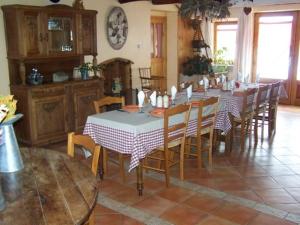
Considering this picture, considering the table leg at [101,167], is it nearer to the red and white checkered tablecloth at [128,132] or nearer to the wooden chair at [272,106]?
the red and white checkered tablecloth at [128,132]

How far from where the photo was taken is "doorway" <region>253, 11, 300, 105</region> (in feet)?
25.4

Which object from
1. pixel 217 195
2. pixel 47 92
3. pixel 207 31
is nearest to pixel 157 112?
pixel 217 195

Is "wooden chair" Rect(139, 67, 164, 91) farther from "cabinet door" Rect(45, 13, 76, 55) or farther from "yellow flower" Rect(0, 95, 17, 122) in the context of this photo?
"yellow flower" Rect(0, 95, 17, 122)

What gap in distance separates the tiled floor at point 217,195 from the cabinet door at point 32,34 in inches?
79.5

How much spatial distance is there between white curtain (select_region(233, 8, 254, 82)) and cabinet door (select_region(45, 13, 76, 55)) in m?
4.23

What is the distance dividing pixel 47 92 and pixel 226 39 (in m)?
5.59

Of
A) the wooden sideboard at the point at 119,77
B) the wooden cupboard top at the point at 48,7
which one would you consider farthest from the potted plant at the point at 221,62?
the wooden cupboard top at the point at 48,7

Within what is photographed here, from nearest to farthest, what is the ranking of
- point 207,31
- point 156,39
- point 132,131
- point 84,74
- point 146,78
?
point 132,131
point 84,74
point 146,78
point 156,39
point 207,31

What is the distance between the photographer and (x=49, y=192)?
167cm

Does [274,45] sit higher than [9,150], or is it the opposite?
[274,45]

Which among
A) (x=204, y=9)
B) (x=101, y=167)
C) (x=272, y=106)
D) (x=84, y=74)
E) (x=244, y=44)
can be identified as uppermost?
(x=204, y=9)

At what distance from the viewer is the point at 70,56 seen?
5355mm

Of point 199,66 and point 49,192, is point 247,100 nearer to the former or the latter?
point 49,192

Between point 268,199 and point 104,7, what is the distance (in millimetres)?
4543
